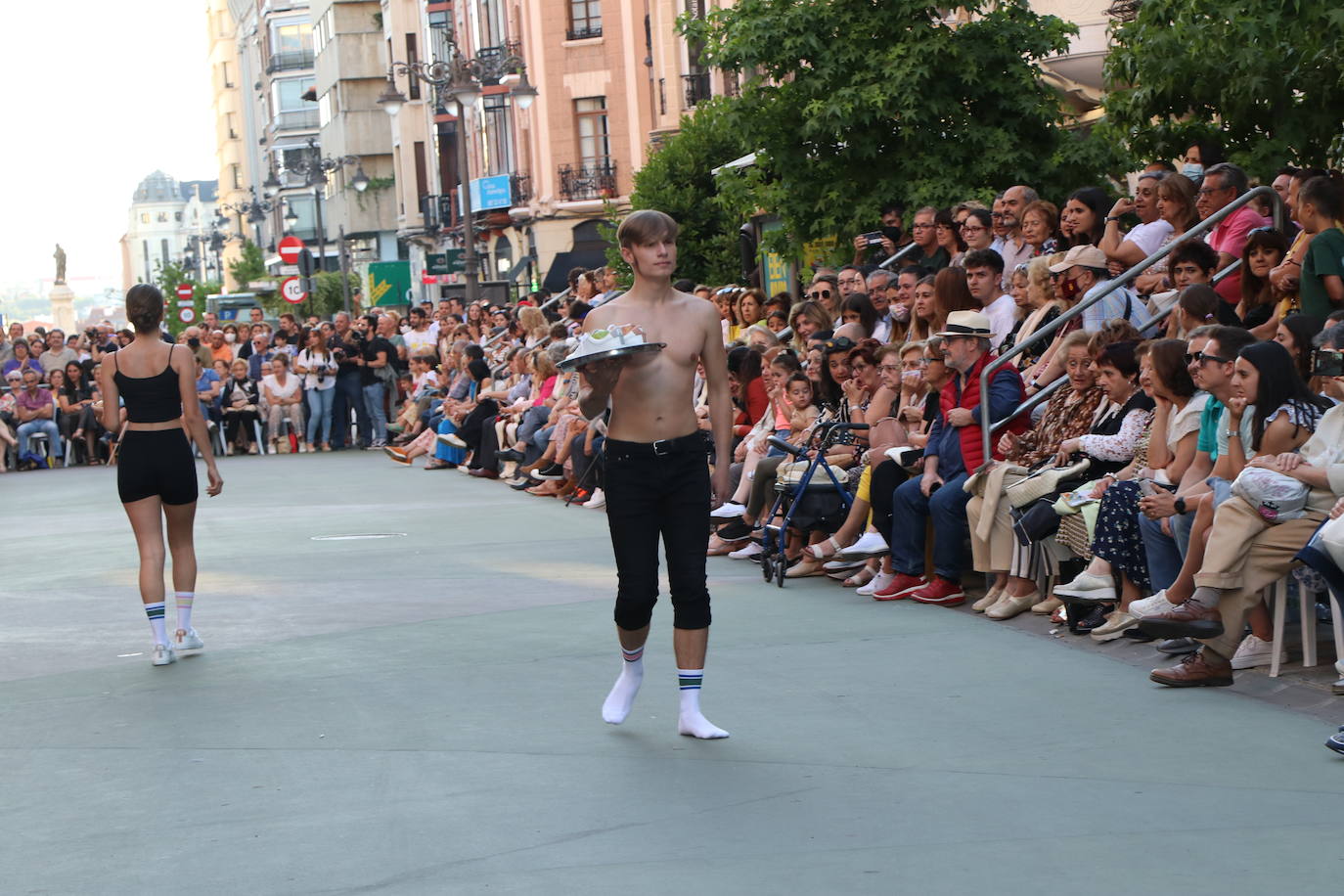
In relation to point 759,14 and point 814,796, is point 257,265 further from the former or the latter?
point 814,796

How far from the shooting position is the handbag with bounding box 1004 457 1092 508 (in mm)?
10273

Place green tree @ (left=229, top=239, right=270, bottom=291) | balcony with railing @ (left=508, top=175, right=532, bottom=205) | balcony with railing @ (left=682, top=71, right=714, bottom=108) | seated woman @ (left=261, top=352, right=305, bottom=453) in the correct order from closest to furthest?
seated woman @ (left=261, top=352, right=305, bottom=453) < balcony with railing @ (left=682, top=71, right=714, bottom=108) < balcony with railing @ (left=508, top=175, right=532, bottom=205) < green tree @ (left=229, top=239, right=270, bottom=291)

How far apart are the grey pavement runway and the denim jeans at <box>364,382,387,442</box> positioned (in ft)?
57.5

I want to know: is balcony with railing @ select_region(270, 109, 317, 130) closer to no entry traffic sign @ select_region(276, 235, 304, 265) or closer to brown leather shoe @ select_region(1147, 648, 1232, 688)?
no entry traffic sign @ select_region(276, 235, 304, 265)

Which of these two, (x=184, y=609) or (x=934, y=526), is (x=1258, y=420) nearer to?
(x=934, y=526)

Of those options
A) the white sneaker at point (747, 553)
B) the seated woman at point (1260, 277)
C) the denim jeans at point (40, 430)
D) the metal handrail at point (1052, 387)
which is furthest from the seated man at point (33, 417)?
the seated woman at point (1260, 277)

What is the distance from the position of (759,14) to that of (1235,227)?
6702 mm

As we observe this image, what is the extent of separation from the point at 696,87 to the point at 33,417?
18.7 meters

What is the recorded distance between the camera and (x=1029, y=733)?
7508 millimetres

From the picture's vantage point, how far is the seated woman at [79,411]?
1205 inches

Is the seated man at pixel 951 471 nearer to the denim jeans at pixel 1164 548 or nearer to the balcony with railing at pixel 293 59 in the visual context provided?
the denim jeans at pixel 1164 548

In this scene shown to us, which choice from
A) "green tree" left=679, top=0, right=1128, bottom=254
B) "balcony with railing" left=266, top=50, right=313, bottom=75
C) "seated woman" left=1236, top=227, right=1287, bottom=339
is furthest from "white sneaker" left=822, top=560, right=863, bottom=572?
"balcony with railing" left=266, top=50, right=313, bottom=75

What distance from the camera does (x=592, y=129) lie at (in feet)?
174

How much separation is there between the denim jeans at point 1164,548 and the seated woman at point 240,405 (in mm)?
22550
